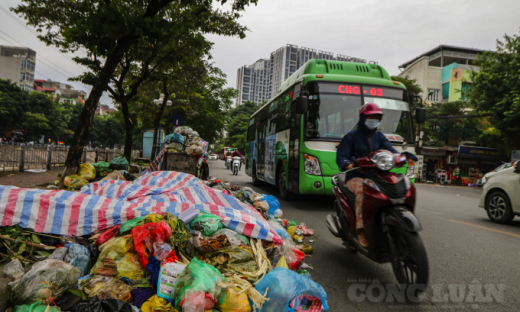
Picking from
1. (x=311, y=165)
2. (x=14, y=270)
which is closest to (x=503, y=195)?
(x=311, y=165)

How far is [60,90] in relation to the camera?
342 ft

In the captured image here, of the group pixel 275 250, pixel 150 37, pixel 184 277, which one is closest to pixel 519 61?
pixel 150 37

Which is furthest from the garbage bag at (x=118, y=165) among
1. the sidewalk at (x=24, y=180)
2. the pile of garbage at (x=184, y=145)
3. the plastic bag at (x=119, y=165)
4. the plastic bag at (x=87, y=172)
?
the sidewalk at (x=24, y=180)

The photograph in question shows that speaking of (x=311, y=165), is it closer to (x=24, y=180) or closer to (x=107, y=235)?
(x=107, y=235)

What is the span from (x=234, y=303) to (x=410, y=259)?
1534mm

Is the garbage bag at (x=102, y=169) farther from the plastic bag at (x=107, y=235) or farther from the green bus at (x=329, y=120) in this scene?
the plastic bag at (x=107, y=235)

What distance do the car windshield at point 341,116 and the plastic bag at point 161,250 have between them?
16.3 ft

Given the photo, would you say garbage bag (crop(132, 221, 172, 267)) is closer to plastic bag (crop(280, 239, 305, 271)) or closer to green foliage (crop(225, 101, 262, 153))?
plastic bag (crop(280, 239, 305, 271))

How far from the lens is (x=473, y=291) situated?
315 cm

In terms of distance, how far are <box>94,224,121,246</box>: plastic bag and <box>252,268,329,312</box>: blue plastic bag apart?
163 centimetres

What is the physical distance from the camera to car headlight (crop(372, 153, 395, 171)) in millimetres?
3115

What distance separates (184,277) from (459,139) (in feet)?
137

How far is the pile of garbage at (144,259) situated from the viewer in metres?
2.28

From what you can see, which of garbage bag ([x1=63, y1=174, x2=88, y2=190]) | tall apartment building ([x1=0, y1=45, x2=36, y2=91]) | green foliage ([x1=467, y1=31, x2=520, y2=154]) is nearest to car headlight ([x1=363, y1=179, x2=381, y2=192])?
garbage bag ([x1=63, y1=174, x2=88, y2=190])
